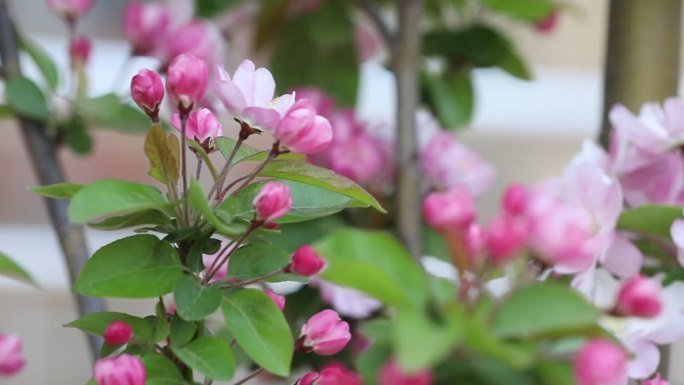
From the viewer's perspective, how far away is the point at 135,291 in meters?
0.30

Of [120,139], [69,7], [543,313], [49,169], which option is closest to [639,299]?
[543,313]

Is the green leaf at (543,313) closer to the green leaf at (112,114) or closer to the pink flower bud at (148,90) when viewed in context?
the pink flower bud at (148,90)

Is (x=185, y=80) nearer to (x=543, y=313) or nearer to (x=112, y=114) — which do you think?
(x=543, y=313)

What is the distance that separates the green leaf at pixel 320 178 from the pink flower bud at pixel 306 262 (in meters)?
0.02

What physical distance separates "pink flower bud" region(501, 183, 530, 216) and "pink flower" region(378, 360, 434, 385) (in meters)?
0.05

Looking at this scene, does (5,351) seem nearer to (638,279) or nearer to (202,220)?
(202,220)

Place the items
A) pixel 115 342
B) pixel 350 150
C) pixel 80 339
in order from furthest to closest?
pixel 80 339, pixel 350 150, pixel 115 342

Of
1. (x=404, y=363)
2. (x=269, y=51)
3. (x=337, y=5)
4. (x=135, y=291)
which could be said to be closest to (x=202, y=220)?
(x=135, y=291)

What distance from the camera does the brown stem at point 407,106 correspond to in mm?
673

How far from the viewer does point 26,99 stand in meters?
0.61

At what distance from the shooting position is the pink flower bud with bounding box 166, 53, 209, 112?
0.31 meters

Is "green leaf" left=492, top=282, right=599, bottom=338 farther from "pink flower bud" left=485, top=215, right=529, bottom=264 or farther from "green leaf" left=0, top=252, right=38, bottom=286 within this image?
"green leaf" left=0, top=252, right=38, bottom=286

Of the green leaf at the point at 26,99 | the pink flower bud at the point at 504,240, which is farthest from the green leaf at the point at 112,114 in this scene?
the pink flower bud at the point at 504,240

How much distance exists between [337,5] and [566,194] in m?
0.49
